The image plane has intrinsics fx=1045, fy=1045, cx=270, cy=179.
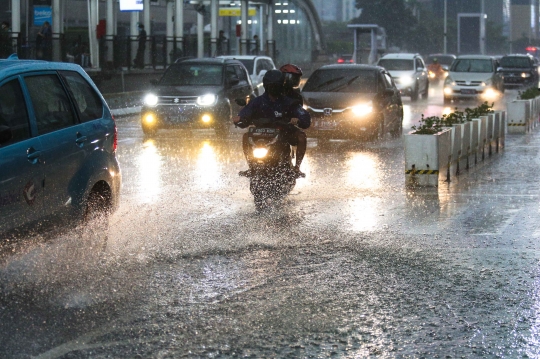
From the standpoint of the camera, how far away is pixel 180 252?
8.84 meters

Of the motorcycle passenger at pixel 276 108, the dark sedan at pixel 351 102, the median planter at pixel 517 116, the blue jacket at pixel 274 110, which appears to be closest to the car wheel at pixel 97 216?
the motorcycle passenger at pixel 276 108

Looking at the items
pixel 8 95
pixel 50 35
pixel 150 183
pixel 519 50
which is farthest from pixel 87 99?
pixel 519 50

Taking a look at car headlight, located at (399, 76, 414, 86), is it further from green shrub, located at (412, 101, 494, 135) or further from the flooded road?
the flooded road

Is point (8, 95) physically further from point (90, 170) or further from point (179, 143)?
point (179, 143)

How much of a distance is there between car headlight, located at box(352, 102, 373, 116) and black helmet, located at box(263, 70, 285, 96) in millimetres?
7522

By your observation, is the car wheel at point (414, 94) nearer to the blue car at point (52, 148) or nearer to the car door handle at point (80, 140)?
the blue car at point (52, 148)

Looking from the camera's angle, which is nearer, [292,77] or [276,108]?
[276,108]

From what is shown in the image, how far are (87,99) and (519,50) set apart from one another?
158899mm

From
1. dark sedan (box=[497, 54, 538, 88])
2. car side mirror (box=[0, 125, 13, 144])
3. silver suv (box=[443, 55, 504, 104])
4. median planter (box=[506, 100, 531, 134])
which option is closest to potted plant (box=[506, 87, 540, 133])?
median planter (box=[506, 100, 531, 134])

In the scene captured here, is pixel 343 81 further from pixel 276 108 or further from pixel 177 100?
pixel 276 108

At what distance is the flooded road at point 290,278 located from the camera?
600 cm

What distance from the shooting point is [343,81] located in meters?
21.2

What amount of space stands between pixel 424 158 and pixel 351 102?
6733 millimetres

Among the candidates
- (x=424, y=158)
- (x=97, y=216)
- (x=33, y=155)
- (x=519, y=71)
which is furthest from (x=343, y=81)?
(x=519, y=71)
